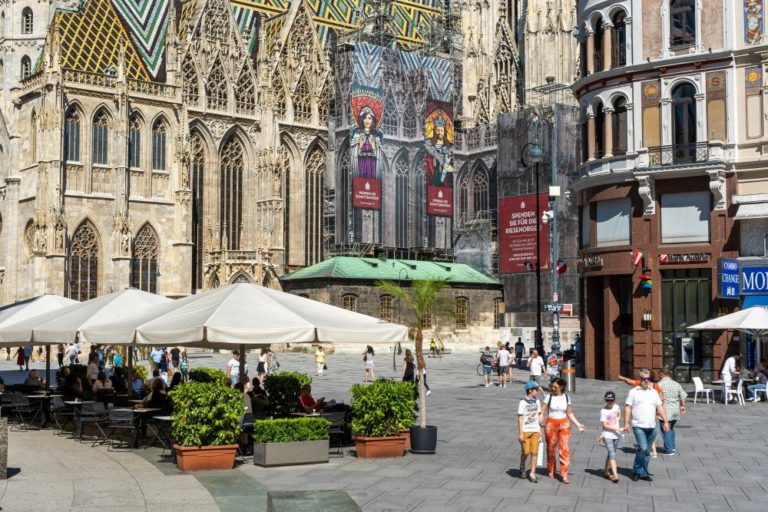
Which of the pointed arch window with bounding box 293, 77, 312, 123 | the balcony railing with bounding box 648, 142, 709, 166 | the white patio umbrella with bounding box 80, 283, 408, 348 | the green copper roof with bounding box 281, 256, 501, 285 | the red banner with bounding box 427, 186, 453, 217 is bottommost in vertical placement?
the white patio umbrella with bounding box 80, 283, 408, 348

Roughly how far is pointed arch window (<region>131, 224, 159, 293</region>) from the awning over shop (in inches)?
1476

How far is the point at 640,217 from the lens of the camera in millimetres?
32344

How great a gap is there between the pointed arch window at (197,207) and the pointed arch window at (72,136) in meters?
7.54

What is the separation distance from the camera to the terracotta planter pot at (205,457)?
15180 mm

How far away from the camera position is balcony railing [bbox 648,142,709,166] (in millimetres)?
30891

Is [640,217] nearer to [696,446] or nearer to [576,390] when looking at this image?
[576,390]

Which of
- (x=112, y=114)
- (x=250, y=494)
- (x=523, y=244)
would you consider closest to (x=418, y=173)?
(x=523, y=244)

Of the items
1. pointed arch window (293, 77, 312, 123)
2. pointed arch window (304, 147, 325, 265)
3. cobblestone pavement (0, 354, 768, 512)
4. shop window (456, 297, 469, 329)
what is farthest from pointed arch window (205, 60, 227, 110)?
cobblestone pavement (0, 354, 768, 512)

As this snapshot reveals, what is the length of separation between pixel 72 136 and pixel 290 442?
4527 centimetres

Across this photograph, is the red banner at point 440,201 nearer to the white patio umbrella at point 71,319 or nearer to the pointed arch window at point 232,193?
the pointed arch window at point 232,193

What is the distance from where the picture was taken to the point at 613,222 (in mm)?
33375

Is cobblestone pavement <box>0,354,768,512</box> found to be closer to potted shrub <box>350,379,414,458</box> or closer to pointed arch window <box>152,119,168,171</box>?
potted shrub <box>350,379,414,458</box>

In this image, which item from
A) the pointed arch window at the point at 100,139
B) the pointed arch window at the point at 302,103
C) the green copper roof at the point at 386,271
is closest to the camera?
the pointed arch window at the point at 100,139

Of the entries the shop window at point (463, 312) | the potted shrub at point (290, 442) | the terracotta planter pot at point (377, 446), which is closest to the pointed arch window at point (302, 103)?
the shop window at point (463, 312)
